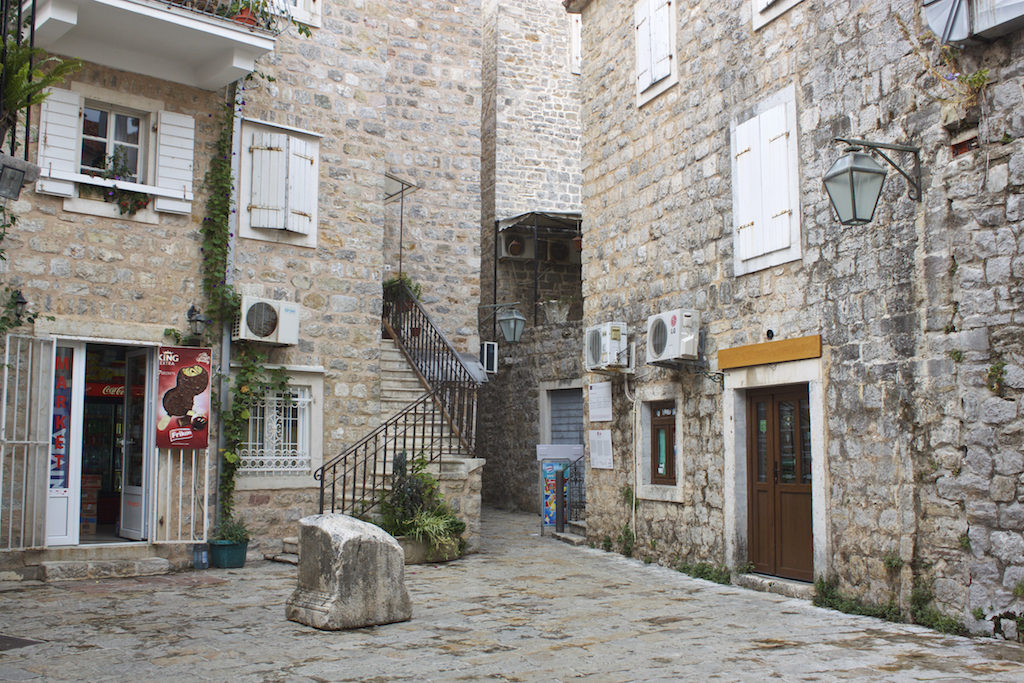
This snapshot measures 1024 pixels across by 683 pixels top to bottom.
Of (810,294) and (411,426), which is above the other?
(810,294)

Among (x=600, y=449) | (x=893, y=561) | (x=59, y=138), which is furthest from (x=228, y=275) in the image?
(x=893, y=561)

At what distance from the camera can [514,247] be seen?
53.2 ft

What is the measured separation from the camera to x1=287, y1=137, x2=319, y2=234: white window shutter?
978 cm

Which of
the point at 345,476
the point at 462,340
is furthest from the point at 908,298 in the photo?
the point at 462,340

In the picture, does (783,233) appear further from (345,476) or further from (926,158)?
(345,476)

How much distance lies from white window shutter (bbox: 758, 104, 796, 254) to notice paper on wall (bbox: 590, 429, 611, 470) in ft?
10.6

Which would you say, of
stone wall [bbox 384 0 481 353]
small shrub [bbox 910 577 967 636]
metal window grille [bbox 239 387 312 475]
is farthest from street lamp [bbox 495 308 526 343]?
small shrub [bbox 910 577 967 636]

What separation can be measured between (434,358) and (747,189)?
5093mm

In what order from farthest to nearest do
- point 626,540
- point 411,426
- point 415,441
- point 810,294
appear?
point 411,426 → point 415,441 → point 626,540 → point 810,294

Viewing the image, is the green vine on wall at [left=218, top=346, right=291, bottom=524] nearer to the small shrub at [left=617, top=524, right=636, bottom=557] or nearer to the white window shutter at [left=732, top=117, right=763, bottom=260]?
the small shrub at [left=617, top=524, right=636, bottom=557]

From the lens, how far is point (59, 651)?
5336 millimetres

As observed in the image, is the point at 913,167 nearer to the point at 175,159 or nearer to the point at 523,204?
the point at 175,159

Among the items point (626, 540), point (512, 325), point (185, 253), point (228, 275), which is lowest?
point (626, 540)

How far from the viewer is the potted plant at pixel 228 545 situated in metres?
8.89
